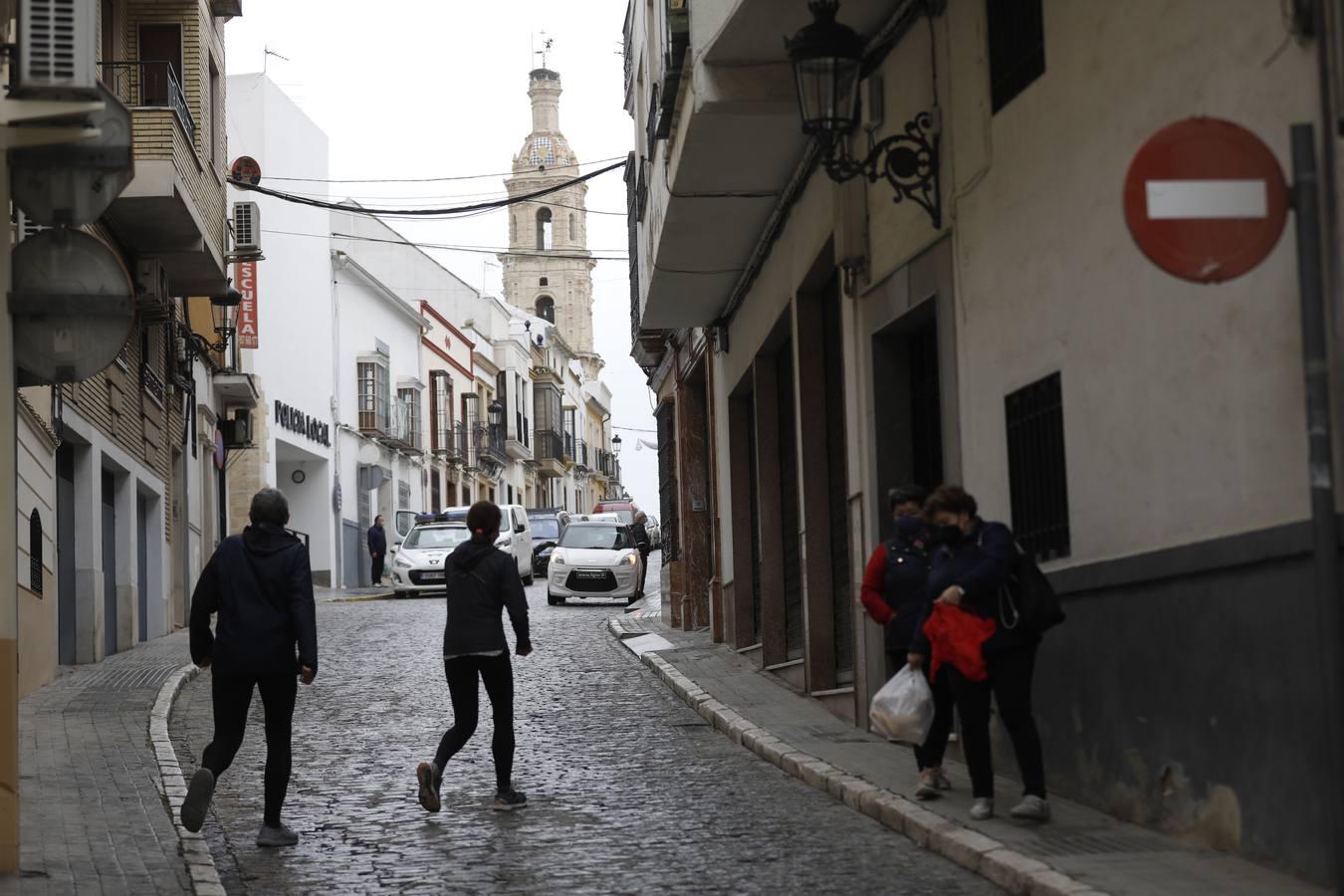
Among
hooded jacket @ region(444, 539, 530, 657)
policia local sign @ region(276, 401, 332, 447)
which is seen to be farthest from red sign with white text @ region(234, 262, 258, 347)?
hooded jacket @ region(444, 539, 530, 657)

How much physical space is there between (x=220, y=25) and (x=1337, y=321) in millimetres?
20772

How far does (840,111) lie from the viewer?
10.8 m

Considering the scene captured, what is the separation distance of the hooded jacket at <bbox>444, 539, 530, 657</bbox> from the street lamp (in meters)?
3.08

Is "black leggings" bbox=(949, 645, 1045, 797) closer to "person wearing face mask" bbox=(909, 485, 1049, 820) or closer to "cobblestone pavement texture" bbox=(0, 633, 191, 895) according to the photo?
"person wearing face mask" bbox=(909, 485, 1049, 820)

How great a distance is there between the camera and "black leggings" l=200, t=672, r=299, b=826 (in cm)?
902

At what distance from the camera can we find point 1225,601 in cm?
742

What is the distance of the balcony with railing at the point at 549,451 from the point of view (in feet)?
258

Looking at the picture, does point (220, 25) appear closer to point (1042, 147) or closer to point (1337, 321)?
point (1042, 147)

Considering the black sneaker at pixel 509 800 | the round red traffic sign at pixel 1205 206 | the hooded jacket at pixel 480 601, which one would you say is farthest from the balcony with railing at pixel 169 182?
the round red traffic sign at pixel 1205 206

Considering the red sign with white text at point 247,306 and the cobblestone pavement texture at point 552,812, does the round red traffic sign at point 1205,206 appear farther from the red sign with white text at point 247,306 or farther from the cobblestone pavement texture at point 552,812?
the red sign with white text at point 247,306

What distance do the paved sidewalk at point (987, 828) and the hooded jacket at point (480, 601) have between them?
6.62ft

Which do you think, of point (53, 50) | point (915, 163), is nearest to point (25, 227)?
point (915, 163)

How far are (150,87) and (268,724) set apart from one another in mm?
13749

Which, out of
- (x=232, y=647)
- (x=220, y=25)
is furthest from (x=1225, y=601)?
(x=220, y=25)
